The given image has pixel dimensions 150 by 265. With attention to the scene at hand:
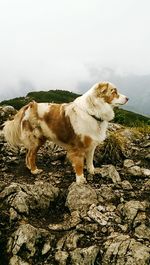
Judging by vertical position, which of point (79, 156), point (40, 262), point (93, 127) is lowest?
point (40, 262)

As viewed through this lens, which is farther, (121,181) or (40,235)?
(121,181)

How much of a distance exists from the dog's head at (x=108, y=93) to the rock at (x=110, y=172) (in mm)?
2132

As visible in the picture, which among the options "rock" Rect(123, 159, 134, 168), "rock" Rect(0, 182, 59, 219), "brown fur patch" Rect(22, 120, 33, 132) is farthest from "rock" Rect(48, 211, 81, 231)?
"rock" Rect(123, 159, 134, 168)

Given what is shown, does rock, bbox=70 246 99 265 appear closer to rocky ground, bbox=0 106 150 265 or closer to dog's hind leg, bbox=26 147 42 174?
rocky ground, bbox=0 106 150 265

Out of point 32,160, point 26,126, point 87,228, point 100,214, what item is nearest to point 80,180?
point 100,214

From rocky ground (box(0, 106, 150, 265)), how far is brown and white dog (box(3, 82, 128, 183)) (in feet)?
2.80

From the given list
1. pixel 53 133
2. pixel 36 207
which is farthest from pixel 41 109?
pixel 36 207

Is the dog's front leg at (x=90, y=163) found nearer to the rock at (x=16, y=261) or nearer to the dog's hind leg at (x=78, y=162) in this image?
the dog's hind leg at (x=78, y=162)

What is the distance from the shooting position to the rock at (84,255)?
8.77 m

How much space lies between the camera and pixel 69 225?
32.6 ft

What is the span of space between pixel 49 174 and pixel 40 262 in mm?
3754

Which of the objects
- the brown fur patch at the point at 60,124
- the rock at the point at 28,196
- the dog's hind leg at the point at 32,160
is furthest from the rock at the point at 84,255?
the dog's hind leg at the point at 32,160

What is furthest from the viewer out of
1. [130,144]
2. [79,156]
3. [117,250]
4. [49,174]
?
[130,144]

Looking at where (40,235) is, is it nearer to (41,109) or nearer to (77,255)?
(77,255)
